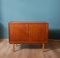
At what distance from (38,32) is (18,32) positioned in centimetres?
48

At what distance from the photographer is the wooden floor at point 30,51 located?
135 inches

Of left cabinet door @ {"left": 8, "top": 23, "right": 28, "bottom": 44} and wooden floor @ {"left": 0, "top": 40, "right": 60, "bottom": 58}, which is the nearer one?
wooden floor @ {"left": 0, "top": 40, "right": 60, "bottom": 58}

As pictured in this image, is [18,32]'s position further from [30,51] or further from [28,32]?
[30,51]

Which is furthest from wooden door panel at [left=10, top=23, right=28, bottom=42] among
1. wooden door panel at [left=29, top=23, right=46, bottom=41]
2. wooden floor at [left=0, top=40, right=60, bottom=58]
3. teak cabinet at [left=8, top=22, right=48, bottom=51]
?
wooden floor at [left=0, top=40, right=60, bottom=58]

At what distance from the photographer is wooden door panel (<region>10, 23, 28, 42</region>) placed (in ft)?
12.0

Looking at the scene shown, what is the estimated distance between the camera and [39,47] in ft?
13.2

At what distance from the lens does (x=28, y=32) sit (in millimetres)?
3686

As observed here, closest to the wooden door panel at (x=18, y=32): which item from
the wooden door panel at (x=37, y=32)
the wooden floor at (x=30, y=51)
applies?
the wooden door panel at (x=37, y=32)

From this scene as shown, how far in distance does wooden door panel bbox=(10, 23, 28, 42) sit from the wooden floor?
293mm

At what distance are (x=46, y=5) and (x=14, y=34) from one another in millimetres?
1414

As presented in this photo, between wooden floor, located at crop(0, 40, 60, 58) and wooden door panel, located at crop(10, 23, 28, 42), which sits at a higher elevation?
wooden door panel, located at crop(10, 23, 28, 42)

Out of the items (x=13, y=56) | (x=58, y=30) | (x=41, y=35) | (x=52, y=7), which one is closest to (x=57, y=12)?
(x=52, y=7)

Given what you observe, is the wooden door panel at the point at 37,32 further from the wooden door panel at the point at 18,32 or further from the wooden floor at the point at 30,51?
the wooden floor at the point at 30,51

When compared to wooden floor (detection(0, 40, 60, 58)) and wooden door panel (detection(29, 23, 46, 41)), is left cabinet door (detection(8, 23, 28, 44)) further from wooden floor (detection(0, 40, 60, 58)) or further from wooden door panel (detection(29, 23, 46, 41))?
wooden floor (detection(0, 40, 60, 58))
